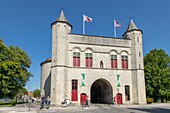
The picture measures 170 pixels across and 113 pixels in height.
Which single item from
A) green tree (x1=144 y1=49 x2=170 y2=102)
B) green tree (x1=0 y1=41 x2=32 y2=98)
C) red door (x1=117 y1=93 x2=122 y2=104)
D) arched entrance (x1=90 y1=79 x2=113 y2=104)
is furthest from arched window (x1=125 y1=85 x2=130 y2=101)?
green tree (x1=0 y1=41 x2=32 y2=98)

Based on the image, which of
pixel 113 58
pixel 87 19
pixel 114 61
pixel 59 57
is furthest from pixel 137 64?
pixel 59 57

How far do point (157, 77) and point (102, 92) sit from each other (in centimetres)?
1409

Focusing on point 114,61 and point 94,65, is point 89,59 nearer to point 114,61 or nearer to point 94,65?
point 94,65

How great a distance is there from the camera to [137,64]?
37.4m

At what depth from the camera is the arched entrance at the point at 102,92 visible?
37312 millimetres

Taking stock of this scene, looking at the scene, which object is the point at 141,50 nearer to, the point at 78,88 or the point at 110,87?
the point at 110,87

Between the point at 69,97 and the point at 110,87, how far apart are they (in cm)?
855

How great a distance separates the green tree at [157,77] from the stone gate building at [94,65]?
9.22 meters

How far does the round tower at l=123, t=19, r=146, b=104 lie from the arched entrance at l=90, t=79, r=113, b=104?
4.62m

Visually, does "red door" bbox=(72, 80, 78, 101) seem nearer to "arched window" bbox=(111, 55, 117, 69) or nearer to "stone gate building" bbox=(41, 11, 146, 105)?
"stone gate building" bbox=(41, 11, 146, 105)

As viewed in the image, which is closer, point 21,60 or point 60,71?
point 60,71

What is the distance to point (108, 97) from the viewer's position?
38062 millimetres

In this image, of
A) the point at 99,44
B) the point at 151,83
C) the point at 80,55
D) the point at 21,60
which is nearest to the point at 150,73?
the point at 151,83

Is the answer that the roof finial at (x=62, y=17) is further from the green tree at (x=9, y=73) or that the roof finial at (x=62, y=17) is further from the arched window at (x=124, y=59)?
the arched window at (x=124, y=59)
